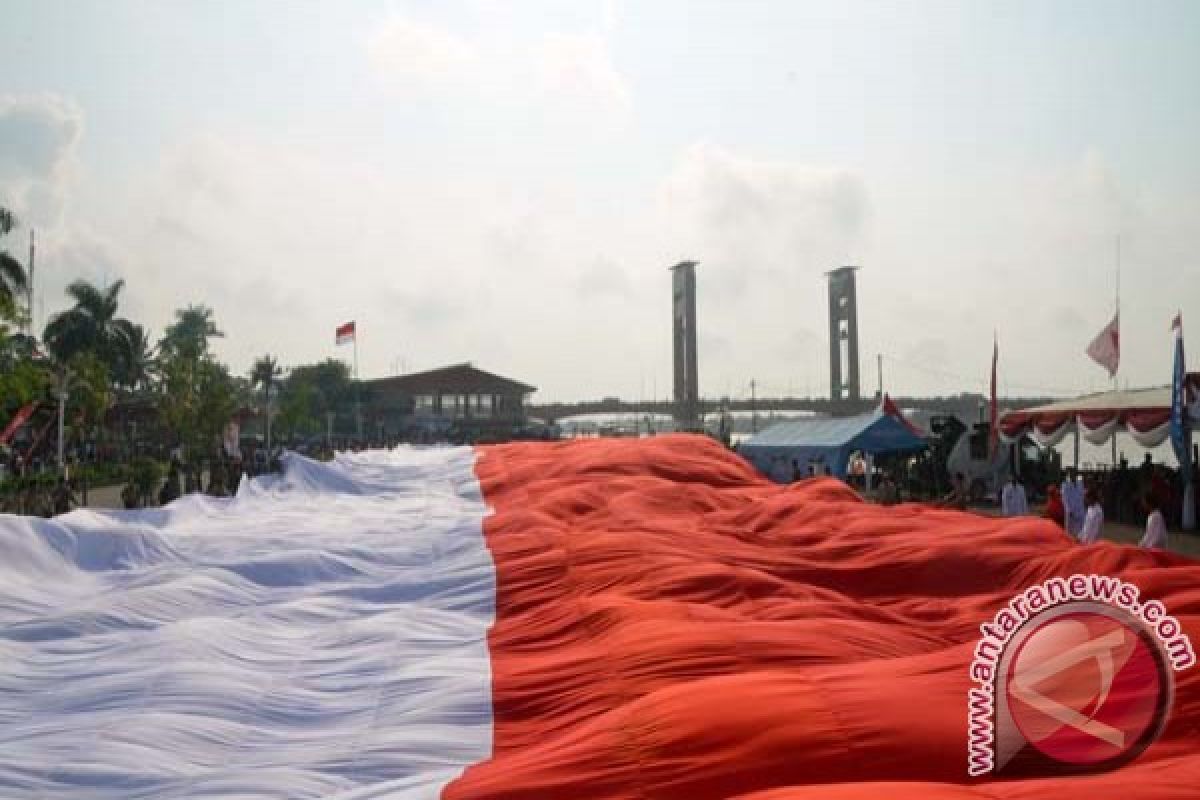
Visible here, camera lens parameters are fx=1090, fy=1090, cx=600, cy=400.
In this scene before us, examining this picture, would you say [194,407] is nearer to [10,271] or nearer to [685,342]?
[10,271]

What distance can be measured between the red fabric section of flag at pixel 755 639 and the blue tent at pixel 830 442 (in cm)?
1421

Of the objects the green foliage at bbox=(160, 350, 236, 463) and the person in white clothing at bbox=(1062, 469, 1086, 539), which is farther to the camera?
the green foliage at bbox=(160, 350, 236, 463)

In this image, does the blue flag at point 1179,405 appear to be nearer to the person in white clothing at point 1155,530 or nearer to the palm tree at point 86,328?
the person in white clothing at point 1155,530

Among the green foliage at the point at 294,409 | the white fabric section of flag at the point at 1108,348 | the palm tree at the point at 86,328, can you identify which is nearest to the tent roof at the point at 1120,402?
the white fabric section of flag at the point at 1108,348

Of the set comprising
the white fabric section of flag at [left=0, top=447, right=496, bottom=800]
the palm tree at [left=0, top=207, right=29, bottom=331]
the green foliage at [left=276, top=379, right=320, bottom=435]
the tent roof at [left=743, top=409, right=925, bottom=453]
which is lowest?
the white fabric section of flag at [left=0, top=447, right=496, bottom=800]

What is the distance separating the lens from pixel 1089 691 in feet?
13.4

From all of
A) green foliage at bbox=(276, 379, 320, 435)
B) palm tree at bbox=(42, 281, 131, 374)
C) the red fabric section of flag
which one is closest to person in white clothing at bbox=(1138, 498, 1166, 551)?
the red fabric section of flag

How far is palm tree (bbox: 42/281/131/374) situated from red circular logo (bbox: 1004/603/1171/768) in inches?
2192

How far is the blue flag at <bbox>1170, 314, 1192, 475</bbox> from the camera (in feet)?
57.5

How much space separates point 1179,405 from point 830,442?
449 inches

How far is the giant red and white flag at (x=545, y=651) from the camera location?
410 cm

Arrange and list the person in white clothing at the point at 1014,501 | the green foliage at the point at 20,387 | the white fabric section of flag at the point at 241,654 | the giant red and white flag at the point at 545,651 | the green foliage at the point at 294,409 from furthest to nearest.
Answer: the green foliage at the point at 294,409, the green foliage at the point at 20,387, the person in white clothing at the point at 1014,501, the white fabric section of flag at the point at 241,654, the giant red and white flag at the point at 545,651

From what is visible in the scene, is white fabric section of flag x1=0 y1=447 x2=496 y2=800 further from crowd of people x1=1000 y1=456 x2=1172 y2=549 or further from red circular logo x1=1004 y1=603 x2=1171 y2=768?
crowd of people x1=1000 y1=456 x2=1172 y2=549

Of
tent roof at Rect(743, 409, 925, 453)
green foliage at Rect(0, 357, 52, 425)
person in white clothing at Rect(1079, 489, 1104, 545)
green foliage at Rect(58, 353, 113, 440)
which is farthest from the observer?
green foliage at Rect(58, 353, 113, 440)
